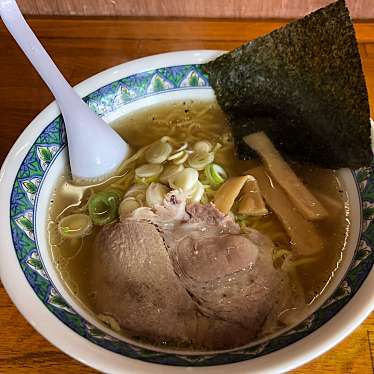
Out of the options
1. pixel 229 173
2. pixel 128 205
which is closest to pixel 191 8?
pixel 229 173

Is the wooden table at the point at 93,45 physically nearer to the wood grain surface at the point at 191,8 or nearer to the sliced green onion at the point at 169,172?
the wood grain surface at the point at 191,8

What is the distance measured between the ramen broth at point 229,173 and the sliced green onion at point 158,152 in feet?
0.14

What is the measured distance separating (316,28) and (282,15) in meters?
0.52

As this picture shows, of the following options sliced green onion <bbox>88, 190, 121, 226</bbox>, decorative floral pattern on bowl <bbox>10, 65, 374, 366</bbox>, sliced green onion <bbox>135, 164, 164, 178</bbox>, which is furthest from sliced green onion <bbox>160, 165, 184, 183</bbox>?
decorative floral pattern on bowl <bbox>10, 65, 374, 366</bbox>

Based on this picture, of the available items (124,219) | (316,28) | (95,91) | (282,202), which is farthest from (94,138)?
(316,28)

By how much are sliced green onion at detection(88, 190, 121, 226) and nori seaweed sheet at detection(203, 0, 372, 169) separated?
14.4 inches

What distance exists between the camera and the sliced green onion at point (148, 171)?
1.31 metres

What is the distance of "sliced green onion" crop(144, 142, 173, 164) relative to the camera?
1343 mm

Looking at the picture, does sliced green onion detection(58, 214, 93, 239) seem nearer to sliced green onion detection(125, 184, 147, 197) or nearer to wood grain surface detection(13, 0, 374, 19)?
sliced green onion detection(125, 184, 147, 197)

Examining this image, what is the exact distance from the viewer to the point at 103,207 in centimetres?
124

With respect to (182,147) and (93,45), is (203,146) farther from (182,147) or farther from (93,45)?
(93,45)

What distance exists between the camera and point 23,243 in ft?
3.42

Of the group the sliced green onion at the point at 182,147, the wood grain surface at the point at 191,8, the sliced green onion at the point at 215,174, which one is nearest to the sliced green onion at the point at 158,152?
the sliced green onion at the point at 182,147

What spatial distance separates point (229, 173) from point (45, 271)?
54 cm
